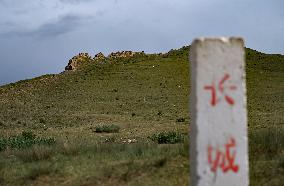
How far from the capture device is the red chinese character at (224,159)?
6.26 m

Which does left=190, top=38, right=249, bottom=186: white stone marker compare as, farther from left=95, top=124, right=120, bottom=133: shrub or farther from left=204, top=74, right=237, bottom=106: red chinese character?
left=95, top=124, right=120, bottom=133: shrub

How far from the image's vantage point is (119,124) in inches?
1086

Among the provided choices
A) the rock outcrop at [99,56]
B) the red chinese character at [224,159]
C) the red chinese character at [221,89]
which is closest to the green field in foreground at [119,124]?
the rock outcrop at [99,56]

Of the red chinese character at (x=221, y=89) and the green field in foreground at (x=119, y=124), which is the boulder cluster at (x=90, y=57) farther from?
the red chinese character at (x=221, y=89)

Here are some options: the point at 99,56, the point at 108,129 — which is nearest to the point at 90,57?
the point at 99,56

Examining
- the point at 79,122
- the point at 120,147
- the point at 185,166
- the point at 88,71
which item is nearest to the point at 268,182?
the point at 185,166

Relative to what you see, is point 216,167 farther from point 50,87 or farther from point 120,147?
point 50,87

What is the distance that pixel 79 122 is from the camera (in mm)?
29516

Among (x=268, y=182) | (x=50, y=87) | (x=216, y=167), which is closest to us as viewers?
(x=216, y=167)

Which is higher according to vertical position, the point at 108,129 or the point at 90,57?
the point at 90,57

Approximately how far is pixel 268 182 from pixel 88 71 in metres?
50.6

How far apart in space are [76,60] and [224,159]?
64595 millimetres

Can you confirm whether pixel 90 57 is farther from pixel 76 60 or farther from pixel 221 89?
pixel 221 89

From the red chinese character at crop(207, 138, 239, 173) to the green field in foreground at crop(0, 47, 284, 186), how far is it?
333cm
